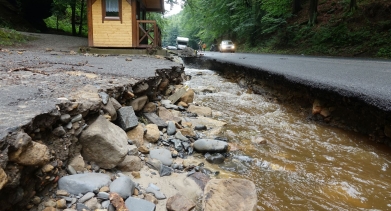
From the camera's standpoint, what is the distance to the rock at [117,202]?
6.34 ft

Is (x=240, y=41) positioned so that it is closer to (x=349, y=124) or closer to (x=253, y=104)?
(x=253, y=104)

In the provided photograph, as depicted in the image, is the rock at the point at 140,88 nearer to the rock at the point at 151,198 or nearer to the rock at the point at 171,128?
the rock at the point at 171,128

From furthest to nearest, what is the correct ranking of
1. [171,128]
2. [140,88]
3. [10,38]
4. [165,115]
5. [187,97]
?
[10,38] → [187,97] → [165,115] → [140,88] → [171,128]

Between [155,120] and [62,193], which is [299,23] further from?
[62,193]

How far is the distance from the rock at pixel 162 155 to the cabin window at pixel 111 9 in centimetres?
1005

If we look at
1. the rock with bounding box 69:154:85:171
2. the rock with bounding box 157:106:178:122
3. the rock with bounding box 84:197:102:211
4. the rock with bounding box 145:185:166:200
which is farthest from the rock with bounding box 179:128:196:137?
the rock with bounding box 84:197:102:211

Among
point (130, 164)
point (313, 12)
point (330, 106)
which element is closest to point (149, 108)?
point (130, 164)

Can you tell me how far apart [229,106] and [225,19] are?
28862mm

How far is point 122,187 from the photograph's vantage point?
217cm

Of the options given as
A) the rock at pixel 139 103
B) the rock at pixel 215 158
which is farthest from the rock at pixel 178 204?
the rock at pixel 139 103

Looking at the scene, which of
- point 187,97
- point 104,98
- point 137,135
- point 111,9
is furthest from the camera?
point 111,9

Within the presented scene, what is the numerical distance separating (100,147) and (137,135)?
875mm

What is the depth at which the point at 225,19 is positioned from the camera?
3319 cm

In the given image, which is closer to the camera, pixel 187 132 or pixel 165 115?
pixel 187 132
